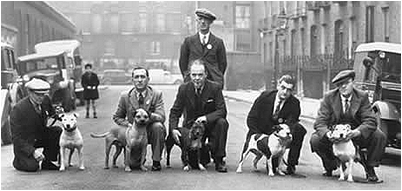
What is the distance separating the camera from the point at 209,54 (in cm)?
1108

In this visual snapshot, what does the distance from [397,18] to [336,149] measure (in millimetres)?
19266

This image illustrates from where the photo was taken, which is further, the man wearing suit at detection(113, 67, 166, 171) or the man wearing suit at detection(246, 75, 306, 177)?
the man wearing suit at detection(113, 67, 166, 171)

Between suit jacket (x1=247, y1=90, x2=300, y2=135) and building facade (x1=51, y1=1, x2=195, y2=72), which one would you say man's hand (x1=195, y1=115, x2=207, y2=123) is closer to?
suit jacket (x1=247, y1=90, x2=300, y2=135)

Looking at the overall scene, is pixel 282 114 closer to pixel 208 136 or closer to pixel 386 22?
pixel 208 136

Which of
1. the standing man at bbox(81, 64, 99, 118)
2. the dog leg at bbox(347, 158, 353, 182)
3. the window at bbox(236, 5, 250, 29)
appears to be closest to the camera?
the dog leg at bbox(347, 158, 353, 182)

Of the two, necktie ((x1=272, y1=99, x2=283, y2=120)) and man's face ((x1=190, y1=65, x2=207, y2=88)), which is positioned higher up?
man's face ((x1=190, y1=65, x2=207, y2=88))

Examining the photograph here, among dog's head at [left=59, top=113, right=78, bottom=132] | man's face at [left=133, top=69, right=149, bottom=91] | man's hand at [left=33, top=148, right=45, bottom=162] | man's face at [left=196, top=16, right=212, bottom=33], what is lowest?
man's hand at [left=33, top=148, right=45, bottom=162]

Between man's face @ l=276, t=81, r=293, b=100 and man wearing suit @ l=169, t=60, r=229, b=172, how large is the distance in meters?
0.85

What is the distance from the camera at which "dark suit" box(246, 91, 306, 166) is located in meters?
10.1

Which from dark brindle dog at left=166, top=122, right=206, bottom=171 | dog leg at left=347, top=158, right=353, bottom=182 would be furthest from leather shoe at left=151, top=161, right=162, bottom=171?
dog leg at left=347, top=158, right=353, bottom=182

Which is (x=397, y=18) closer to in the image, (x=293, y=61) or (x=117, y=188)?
(x=293, y=61)

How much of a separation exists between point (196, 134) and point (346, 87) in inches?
77.9

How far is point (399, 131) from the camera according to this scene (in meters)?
12.0

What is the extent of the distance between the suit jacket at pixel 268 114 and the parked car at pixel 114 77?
6691 centimetres
